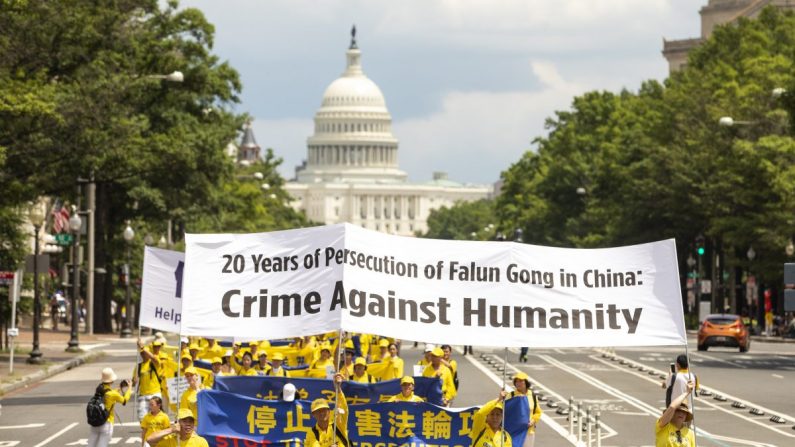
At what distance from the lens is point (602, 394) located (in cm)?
3741

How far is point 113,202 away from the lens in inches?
2908

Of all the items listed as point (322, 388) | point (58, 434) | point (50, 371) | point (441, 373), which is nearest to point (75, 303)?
point (50, 371)

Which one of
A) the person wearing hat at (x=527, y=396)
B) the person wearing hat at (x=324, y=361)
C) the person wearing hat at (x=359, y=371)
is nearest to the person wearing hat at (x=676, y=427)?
the person wearing hat at (x=527, y=396)

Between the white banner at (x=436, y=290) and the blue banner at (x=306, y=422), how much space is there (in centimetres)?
195

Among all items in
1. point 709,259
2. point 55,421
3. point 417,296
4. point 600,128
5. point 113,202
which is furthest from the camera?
point 600,128

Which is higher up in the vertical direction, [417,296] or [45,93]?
[45,93]

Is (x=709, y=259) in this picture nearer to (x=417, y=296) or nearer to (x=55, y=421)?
(x=55, y=421)

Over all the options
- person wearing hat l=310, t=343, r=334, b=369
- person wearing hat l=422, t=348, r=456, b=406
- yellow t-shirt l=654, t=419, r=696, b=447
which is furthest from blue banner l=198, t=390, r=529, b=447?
person wearing hat l=310, t=343, r=334, b=369

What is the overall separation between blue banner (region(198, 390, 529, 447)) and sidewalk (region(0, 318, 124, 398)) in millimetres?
18537

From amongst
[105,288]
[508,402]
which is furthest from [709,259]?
[508,402]

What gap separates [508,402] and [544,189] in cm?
10364

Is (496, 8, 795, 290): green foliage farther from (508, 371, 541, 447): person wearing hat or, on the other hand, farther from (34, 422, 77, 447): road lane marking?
(508, 371, 541, 447): person wearing hat

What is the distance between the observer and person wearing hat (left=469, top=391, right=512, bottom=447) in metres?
17.2

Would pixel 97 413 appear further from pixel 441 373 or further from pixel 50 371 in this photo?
pixel 50 371
